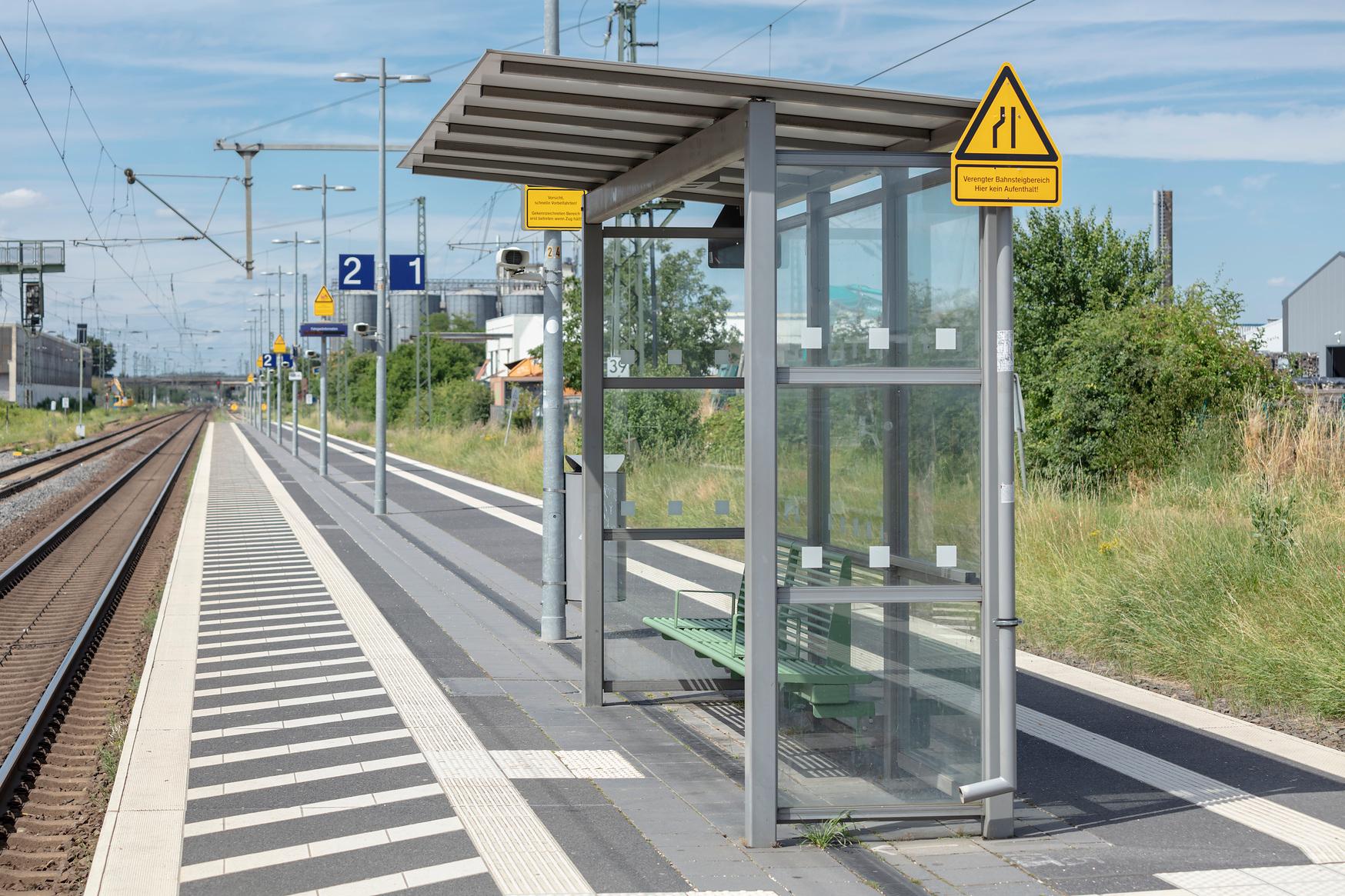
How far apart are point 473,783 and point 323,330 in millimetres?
21110

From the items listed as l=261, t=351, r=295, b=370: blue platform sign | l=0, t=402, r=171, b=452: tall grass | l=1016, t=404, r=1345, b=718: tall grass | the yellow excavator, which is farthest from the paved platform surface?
the yellow excavator

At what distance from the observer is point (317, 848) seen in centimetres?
550

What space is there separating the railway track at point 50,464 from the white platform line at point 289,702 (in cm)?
2246

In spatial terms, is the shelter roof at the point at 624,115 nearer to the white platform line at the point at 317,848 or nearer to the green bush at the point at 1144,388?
the white platform line at the point at 317,848

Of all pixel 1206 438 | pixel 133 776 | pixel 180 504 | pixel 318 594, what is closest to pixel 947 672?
pixel 133 776

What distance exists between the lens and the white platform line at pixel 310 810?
5.79 metres

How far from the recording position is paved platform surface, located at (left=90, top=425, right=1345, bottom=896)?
5.18 metres

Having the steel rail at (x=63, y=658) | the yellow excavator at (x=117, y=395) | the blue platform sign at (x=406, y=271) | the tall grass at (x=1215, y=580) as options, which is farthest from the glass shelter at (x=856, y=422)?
the yellow excavator at (x=117, y=395)

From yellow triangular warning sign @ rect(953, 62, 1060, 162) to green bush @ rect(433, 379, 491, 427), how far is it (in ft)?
153

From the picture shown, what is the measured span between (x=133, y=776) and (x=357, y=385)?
278ft

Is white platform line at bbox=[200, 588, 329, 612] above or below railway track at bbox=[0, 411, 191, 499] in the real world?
below

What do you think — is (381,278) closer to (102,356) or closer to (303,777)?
(303,777)

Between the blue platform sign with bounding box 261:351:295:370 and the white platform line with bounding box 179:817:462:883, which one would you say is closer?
the white platform line with bounding box 179:817:462:883

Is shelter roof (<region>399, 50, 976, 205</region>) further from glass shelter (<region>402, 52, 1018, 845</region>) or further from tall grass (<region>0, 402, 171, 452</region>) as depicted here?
tall grass (<region>0, 402, 171, 452</region>)
